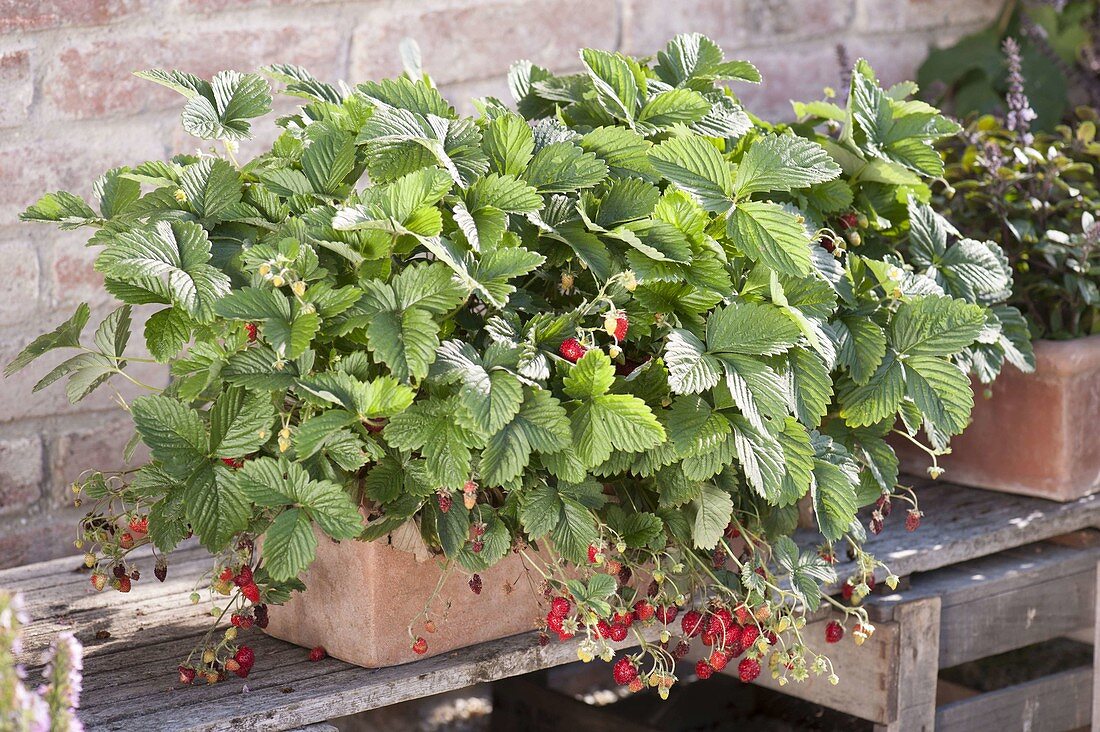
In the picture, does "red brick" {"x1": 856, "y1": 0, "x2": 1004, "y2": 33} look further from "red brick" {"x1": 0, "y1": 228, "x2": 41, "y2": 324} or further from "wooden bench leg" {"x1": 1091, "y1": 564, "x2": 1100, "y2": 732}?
"red brick" {"x1": 0, "y1": 228, "x2": 41, "y2": 324}

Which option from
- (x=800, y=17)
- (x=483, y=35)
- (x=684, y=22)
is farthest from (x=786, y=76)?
(x=483, y=35)

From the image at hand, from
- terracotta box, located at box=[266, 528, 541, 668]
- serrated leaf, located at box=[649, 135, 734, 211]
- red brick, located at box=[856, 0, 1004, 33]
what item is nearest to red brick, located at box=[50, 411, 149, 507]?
terracotta box, located at box=[266, 528, 541, 668]

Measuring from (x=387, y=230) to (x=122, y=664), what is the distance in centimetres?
47

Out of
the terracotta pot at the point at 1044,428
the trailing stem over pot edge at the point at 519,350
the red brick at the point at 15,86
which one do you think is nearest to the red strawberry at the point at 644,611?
the trailing stem over pot edge at the point at 519,350

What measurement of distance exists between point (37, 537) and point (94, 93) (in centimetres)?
51

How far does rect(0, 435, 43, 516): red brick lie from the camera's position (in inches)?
57.7

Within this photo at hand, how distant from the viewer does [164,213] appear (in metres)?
1.01

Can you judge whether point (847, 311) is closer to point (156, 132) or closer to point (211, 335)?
point (211, 335)

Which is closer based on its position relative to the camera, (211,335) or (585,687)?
(211,335)

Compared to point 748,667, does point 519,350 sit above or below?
above

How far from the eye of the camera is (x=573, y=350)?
37.9 inches

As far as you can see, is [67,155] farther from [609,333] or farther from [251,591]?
[609,333]

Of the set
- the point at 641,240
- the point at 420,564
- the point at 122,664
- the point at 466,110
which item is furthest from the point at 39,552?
the point at 641,240

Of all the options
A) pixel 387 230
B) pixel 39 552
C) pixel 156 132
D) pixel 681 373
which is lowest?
pixel 39 552
